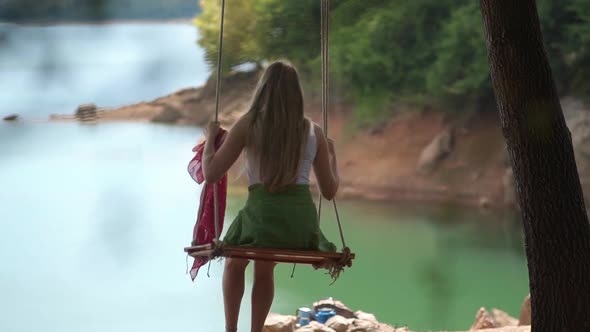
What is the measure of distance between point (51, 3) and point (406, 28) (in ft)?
17.8

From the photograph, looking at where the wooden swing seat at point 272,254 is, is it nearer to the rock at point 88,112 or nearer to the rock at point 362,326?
the rock at point 362,326

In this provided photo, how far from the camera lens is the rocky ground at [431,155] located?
897 centimetres

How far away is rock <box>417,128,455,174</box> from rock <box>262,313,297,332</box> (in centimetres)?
568

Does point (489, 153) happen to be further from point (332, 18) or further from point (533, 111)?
point (533, 111)

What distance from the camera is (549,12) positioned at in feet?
30.9

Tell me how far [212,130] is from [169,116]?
10093 mm

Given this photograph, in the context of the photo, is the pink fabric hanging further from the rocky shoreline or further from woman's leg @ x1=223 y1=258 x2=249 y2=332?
the rocky shoreline

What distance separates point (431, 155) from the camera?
949 centimetres

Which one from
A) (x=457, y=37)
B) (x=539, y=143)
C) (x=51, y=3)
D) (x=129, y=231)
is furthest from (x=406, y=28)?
(x=539, y=143)

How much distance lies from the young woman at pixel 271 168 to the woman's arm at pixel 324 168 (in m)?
0.03

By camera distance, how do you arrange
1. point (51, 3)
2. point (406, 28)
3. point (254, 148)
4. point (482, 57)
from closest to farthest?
point (254, 148) < point (482, 57) < point (406, 28) < point (51, 3)

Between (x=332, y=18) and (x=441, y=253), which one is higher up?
(x=332, y=18)

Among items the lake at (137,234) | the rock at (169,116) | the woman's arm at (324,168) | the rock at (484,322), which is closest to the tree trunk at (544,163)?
the woman's arm at (324,168)

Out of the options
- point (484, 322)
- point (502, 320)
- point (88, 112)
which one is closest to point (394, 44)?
point (88, 112)
